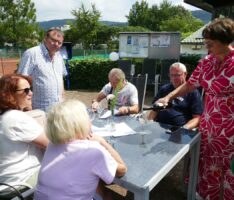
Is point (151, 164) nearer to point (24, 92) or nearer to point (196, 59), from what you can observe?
point (24, 92)

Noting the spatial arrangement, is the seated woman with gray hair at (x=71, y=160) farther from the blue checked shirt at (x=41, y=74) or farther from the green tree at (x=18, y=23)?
the green tree at (x=18, y=23)

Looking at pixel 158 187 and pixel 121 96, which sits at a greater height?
pixel 121 96

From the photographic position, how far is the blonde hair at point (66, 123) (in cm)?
144

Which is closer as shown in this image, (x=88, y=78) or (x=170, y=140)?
(x=170, y=140)

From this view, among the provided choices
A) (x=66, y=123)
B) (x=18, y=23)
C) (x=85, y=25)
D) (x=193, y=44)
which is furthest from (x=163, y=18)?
(x=66, y=123)

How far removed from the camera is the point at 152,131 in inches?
94.8

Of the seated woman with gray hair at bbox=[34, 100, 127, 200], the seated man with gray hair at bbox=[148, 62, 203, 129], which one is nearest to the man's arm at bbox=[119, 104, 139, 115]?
the seated man with gray hair at bbox=[148, 62, 203, 129]

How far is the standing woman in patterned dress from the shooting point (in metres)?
2.01

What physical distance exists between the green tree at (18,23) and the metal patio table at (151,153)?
21108mm

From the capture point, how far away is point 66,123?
1.44 metres

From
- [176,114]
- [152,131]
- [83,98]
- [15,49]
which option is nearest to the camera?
[152,131]

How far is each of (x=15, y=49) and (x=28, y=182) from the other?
69.5ft

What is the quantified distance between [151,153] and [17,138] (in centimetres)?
91

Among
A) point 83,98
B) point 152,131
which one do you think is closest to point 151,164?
point 152,131
